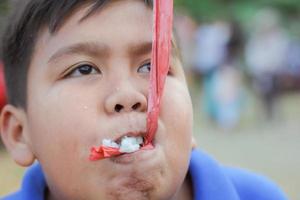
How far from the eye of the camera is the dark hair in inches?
74.0

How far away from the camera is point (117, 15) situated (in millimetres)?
1866

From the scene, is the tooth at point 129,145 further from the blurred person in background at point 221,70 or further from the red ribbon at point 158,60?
the blurred person in background at point 221,70

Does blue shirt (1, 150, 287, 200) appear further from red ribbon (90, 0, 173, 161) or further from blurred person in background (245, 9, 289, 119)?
blurred person in background (245, 9, 289, 119)

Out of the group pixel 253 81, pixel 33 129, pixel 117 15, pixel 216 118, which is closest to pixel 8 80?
pixel 33 129

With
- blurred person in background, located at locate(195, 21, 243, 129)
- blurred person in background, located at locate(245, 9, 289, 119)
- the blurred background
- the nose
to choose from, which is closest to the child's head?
the nose

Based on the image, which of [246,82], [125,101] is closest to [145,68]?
[125,101]

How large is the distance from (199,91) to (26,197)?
10174 mm

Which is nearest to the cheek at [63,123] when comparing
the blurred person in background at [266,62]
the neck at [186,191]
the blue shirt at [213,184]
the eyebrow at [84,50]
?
the eyebrow at [84,50]

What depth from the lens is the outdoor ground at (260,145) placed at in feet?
21.4

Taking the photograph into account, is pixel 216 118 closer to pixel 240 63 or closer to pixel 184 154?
pixel 240 63

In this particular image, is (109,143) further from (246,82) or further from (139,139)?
A: (246,82)

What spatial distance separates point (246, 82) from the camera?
11.9 m

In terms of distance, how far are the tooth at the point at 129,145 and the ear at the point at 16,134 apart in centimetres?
46

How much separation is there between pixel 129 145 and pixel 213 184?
47 centimetres
